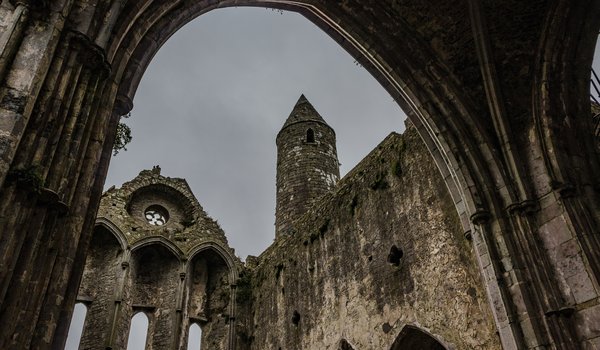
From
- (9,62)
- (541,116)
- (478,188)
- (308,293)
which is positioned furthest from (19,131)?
(308,293)

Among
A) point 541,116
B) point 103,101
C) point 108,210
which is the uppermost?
point 108,210

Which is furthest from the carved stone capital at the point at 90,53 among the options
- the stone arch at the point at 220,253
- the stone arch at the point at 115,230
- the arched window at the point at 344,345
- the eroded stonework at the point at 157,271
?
the stone arch at the point at 220,253

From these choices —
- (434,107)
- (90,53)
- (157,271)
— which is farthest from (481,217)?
(157,271)

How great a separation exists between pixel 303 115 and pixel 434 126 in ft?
37.5

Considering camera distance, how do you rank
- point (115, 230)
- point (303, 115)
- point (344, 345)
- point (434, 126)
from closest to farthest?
point (434, 126), point (344, 345), point (115, 230), point (303, 115)

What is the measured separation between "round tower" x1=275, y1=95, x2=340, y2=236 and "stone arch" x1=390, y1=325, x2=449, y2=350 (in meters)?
7.06

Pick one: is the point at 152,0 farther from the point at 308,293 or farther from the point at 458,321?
the point at 308,293

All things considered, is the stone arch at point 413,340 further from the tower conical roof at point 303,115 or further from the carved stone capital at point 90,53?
the tower conical roof at point 303,115

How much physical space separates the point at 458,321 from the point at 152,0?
5.41 m

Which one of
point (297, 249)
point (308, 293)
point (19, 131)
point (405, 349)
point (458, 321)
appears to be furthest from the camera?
point (297, 249)

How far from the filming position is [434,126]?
254 inches

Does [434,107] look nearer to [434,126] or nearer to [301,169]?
[434,126]

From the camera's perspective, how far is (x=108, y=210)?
12.7 meters

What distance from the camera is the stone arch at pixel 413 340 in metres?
Answer: 7.26
